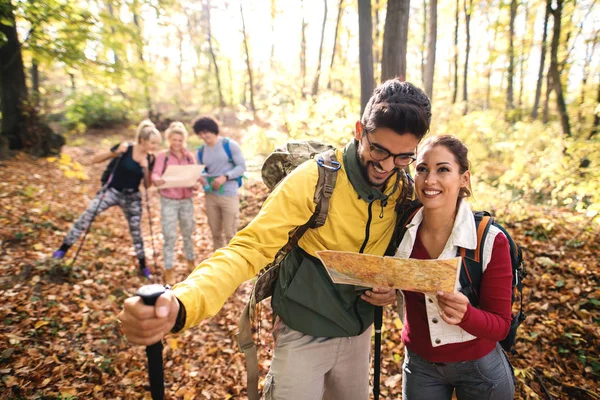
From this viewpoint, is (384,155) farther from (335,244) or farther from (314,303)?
(314,303)

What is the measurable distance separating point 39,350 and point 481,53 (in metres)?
30.1

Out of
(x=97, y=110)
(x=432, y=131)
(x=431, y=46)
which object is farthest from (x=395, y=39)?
(x=97, y=110)

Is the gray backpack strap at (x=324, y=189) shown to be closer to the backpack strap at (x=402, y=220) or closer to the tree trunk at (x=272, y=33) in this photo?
the backpack strap at (x=402, y=220)

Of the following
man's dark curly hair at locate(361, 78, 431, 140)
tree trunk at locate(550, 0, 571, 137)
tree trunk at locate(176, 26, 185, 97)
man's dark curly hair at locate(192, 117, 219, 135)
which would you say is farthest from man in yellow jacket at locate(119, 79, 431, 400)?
tree trunk at locate(176, 26, 185, 97)

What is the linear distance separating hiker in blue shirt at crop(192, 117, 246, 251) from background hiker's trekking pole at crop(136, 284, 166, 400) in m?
4.15

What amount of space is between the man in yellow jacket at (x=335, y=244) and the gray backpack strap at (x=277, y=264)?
5 centimetres

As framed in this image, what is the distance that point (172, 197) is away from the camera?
5168mm

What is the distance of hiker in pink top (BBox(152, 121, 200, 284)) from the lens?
Answer: 17.0 ft

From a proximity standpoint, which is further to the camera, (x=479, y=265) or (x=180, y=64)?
(x=180, y=64)

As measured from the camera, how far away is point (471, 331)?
166 cm

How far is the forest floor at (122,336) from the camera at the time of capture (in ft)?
10.4

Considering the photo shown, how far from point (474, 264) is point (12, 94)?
12.0 meters

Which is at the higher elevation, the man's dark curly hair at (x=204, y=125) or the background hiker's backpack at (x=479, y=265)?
the man's dark curly hair at (x=204, y=125)

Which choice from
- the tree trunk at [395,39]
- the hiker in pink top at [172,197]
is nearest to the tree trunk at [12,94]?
the hiker in pink top at [172,197]
